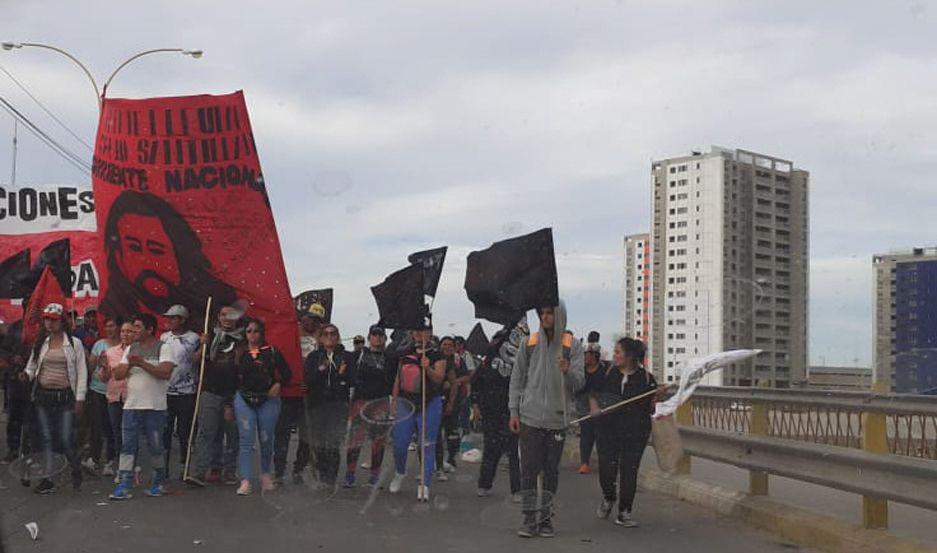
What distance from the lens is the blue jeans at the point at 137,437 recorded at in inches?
A: 396

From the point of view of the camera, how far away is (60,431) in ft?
35.3

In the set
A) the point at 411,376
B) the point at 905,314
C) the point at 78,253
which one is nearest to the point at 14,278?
the point at 78,253

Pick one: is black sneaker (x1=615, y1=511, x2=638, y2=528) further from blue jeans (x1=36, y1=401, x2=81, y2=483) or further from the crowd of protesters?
blue jeans (x1=36, y1=401, x2=81, y2=483)

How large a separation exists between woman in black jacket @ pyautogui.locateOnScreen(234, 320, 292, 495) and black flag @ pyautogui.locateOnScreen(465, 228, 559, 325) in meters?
2.41

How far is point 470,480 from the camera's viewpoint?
42.4 ft

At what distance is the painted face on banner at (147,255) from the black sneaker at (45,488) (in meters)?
2.07

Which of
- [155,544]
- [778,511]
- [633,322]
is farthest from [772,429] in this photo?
[633,322]

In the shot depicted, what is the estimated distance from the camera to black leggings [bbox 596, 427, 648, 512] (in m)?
8.86

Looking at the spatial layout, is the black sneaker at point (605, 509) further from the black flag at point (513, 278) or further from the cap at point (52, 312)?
the cap at point (52, 312)

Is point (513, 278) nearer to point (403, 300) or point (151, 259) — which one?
point (403, 300)

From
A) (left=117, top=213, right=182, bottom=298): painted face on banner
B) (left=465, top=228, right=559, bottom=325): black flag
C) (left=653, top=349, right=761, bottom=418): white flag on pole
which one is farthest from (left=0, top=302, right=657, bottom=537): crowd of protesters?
(left=653, top=349, right=761, bottom=418): white flag on pole

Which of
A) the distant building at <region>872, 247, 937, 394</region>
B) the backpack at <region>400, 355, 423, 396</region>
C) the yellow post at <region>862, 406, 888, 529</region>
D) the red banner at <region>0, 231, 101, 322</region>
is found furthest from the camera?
the red banner at <region>0, 231, 101, 322</region>

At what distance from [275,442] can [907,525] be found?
20.2ft

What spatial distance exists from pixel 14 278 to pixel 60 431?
383 centimetres
